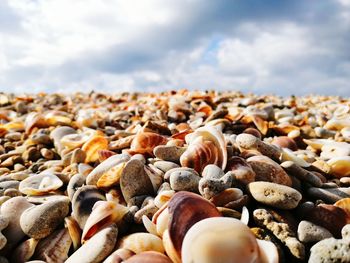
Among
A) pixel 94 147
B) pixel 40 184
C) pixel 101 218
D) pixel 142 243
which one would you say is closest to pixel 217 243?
pixel 142 243

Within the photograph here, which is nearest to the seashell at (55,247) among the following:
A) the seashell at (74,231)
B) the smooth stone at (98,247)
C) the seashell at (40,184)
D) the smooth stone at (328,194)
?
the seashell at (74,231)

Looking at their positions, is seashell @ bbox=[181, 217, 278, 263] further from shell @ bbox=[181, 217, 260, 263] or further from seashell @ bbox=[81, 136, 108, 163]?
seashell @ bbox=[81, 136, 108, 163]

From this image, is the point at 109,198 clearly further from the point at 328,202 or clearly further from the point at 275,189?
the point at 328,202

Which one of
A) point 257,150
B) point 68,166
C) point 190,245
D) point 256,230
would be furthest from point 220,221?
point 68,166

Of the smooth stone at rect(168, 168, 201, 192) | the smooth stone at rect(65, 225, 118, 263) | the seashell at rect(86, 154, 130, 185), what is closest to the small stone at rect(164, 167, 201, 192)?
the smooth stone at rect(168, 168, 201, 192)

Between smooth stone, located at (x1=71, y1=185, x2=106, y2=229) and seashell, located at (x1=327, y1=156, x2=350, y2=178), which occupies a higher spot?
seashell, located at (x1=327, y1=156, x2=350, y2=178)

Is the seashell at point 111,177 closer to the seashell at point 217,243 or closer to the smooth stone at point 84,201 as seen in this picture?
the smooth stone at point 84,201
